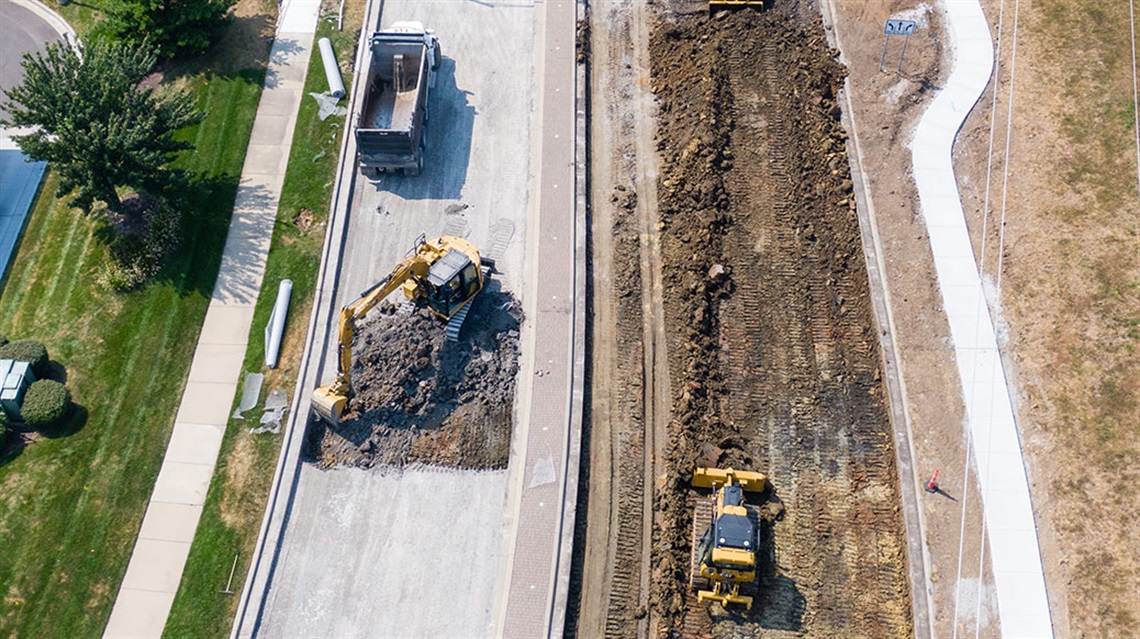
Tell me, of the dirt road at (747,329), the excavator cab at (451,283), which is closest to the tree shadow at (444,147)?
the excavator cab at (451,283)

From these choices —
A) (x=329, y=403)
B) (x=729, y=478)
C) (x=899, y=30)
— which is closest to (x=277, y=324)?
(x=329, y=403)

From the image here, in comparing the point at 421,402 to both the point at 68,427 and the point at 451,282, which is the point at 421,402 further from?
the point at 68,427

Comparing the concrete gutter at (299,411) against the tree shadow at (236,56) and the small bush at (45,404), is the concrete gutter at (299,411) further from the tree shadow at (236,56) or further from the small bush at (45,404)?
the small bush at (45,404)

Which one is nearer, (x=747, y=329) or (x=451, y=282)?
(x=451, y=282)

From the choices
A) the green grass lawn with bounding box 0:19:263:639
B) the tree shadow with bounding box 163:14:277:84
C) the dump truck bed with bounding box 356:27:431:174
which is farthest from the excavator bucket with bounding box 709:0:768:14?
the green grass lawn with bounding box 0:19:263:639

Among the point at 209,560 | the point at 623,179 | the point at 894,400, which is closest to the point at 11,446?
the point at 209,560

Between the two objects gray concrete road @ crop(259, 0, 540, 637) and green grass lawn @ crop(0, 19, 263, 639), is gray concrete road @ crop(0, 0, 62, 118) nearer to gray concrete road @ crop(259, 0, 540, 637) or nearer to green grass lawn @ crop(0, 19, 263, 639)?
green grass lawn @ crop(0, 19, 263, 639)

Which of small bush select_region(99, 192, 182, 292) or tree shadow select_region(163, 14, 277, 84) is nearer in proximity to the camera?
small bush select_region(99, 192, 182, 292)
